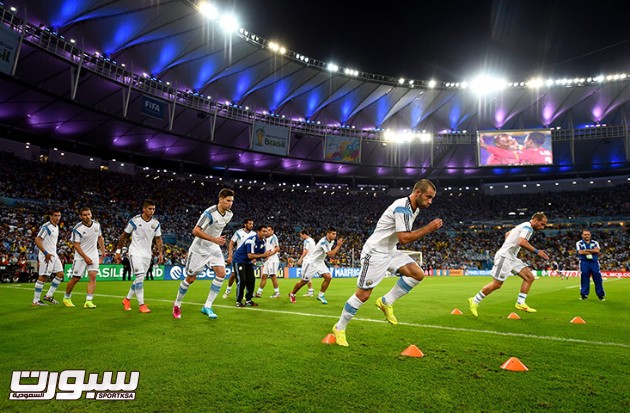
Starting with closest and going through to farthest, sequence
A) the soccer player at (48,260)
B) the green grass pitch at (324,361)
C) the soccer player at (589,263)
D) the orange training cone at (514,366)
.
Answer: the green grass pitch at (324,361) < the orange training cone at (514,366) < the soccer player at (48,260) < the soccer player at (589,263)

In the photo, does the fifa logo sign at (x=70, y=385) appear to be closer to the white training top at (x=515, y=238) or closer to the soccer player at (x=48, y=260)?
the soccer player at (x=48, y=260)

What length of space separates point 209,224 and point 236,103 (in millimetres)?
39564

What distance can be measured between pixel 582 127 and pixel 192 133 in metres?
50.6

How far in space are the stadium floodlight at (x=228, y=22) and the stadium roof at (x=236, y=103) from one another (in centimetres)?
109

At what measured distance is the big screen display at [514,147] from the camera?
4731 cm

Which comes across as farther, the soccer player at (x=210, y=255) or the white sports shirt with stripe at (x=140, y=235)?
the white sports shirt with stripe at (x=140, y=235)

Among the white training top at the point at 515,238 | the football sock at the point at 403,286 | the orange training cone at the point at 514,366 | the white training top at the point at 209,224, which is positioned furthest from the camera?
the white training top at the point at 515,238

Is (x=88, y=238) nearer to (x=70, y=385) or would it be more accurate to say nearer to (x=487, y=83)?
(x=70, y=385)

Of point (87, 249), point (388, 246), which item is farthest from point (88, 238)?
point (388, 246)

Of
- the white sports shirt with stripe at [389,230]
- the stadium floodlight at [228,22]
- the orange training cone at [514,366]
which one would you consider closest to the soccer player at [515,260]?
the white sports shirt with stripe at [389,230]

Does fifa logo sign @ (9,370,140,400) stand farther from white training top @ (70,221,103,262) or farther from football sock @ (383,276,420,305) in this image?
white training top @ (70,221,103,262)

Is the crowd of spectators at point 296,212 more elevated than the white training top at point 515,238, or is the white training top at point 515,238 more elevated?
the crowd of spectators at point 296,212

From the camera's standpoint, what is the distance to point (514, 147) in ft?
157

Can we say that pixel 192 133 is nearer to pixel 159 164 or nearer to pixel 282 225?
pixel 159 164
